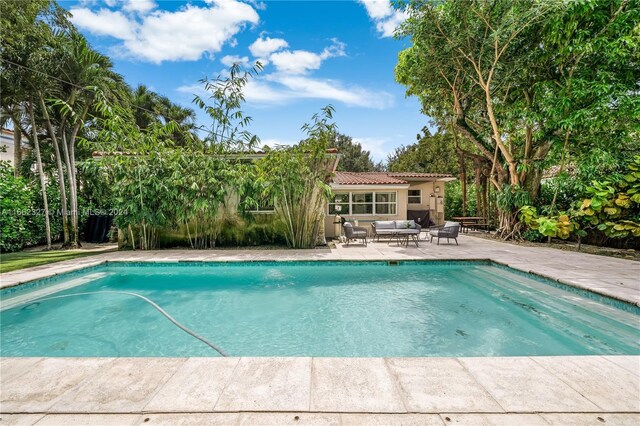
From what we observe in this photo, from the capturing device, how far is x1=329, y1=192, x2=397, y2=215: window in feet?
50.3

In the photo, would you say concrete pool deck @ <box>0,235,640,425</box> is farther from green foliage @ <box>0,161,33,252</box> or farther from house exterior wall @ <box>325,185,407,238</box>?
house exterior wall @ <box>325,185,407,238</box>

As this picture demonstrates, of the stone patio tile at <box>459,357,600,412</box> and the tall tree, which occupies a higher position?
the tall tree

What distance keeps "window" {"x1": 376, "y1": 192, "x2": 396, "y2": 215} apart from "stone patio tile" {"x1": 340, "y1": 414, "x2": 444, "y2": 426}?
536 inches

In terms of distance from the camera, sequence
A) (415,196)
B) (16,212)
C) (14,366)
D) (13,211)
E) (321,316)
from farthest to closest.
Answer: (415,196)
(16,212)
(13,211)
(321,316)
(14,366)

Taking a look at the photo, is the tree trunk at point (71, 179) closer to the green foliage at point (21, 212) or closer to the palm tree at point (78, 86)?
the palm tree at point (78, 86)

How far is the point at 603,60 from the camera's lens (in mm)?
9289

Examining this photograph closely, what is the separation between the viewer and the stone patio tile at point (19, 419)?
82.1 inches

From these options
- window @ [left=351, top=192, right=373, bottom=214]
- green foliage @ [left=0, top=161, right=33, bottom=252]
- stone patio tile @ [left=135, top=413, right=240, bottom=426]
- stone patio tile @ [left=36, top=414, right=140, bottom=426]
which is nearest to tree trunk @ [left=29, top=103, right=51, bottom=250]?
green foliage @ [left=0, top=161, right=33, bottom=252]

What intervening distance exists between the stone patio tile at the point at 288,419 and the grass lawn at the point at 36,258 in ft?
28.0

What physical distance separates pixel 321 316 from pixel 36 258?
922cm

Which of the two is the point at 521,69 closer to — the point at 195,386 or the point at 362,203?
the point at 362,203

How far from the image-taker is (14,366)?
2926mm

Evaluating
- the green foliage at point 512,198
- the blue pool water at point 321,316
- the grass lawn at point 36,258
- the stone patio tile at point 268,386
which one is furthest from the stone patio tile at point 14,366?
the green foliage at point 512,198

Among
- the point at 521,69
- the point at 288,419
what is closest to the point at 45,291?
the point at 288,419
